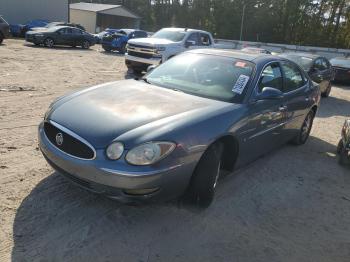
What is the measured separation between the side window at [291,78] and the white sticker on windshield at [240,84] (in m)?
1.16

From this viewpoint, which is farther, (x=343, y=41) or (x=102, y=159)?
(x=343, y=41)

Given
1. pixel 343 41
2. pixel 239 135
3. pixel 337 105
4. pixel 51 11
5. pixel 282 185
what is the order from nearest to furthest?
pixel 239 135, pixel 282 185, pixel 337 105, pixel 51 11, pixel 343 41

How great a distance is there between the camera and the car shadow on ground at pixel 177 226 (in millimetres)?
3238

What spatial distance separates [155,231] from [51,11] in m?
36.8

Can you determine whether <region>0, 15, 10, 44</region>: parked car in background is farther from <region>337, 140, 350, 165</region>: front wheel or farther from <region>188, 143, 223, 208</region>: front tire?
<region>188, 143, 223, 208</region>: front tire

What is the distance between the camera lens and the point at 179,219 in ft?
12.6

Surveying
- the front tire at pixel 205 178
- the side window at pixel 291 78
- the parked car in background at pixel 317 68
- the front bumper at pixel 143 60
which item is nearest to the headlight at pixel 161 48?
the front bumper at pixel 143 60

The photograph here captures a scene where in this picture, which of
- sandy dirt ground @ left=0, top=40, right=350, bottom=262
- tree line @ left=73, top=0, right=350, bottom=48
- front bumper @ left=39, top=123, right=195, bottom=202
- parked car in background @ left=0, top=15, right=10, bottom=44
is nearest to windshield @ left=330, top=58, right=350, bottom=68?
sandy dirt ground @ left=0, top=40, right=350, bottom=262

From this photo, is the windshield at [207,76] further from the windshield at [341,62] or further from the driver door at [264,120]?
the windshield at [341,62]

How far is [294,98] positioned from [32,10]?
112ft

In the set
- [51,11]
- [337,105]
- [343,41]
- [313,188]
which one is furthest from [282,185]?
[343,41]

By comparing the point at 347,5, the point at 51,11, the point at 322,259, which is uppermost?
the point at 347,5

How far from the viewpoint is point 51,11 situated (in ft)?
119

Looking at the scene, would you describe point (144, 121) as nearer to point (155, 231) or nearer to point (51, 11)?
point (155, 231)
